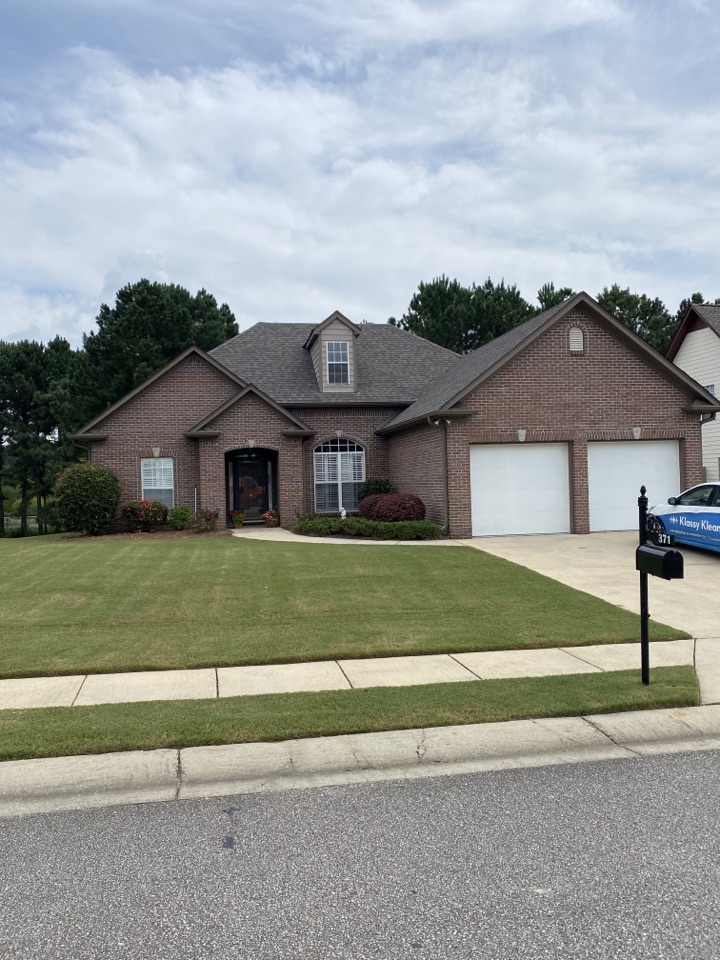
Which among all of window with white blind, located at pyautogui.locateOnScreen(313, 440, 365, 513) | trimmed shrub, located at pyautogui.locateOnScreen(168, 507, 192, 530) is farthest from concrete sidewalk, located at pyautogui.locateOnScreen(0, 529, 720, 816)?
window with white blind, located at pyautogui.locateOnScreen(313, 440, 365, 513)

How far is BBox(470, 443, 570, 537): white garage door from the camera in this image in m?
20.4

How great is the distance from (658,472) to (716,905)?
63.0ft

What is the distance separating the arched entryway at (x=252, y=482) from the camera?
86.0 feet

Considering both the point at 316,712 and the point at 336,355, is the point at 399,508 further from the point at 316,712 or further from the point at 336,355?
the point at 316,712

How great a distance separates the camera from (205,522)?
23.0 meters

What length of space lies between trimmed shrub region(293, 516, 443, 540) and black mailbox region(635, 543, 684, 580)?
514 inches

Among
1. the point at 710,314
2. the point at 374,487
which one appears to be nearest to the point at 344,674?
the point at 374,487

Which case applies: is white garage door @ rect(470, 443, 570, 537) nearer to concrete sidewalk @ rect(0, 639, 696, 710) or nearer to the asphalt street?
concrete sidewalk @ rect(0, 639, 696, 710)

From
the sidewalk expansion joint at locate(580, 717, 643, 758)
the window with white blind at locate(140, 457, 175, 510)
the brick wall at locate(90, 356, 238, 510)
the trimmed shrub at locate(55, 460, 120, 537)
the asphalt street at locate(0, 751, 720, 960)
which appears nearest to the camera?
the asphalt street at locate(0, 751, 720, 960)

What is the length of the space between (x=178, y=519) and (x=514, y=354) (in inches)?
441

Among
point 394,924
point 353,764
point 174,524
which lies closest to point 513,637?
point 353,764

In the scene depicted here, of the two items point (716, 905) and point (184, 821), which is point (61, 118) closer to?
point (184, 821)

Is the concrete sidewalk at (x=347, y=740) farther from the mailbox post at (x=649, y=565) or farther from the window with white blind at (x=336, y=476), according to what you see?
the window with white blind at (x=336, y=476)

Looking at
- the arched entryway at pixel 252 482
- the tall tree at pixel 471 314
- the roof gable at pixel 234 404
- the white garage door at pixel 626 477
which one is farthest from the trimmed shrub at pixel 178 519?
the tall tree at pixel 471 314
